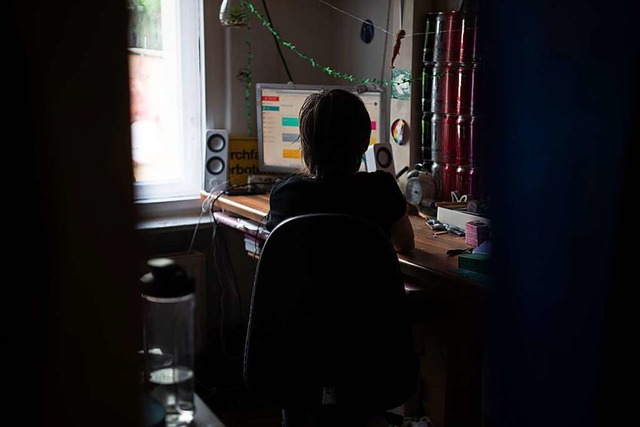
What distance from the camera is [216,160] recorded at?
2859mm

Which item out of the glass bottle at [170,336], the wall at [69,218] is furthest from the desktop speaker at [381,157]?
the wall at [69,218]

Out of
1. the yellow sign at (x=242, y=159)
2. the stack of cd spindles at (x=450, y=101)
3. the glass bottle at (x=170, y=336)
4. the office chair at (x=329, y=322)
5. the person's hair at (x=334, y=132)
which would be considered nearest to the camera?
the glass bottle at (x=170, y=336)

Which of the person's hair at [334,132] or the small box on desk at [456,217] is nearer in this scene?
the person's hair at [334,132]

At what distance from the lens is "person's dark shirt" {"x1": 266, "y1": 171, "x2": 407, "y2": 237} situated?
4.85 feet

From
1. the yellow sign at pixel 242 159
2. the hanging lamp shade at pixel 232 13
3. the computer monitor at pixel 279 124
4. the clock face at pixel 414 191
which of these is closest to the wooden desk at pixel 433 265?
the clock face at pixel 414 191

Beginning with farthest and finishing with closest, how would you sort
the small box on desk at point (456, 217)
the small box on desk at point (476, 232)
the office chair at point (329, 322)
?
1. the small box on desk at point (456, 217)
2. the small box on desk at point (476, 232)
3. the office chair at point (329, 322)

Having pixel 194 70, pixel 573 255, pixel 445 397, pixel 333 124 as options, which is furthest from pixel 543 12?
pixel 194 70

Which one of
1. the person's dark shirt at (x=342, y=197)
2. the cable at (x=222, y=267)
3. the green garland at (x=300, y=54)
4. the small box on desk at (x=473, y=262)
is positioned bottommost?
the cable at (x=222, y=267)

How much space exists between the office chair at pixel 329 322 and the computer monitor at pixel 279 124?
140 centimetres

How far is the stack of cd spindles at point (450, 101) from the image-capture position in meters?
2.28

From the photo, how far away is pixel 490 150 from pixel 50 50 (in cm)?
49

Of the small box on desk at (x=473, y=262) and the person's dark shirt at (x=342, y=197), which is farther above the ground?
the person's dark shirt at (x=342, y=197)

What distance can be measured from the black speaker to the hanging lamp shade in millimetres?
461

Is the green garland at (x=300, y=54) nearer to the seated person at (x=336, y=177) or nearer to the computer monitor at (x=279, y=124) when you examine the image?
the computer monitor at (x=279, y=124)
